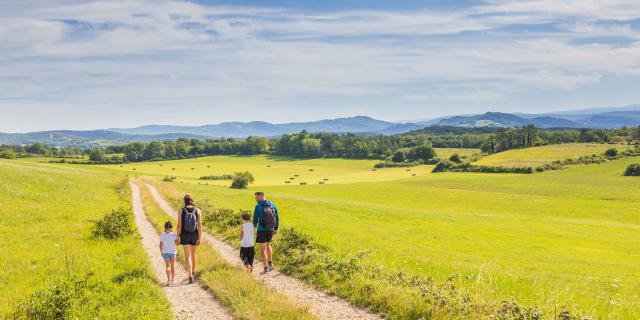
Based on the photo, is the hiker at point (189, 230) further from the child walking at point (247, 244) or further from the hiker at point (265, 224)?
the hiker at point (265, 224)

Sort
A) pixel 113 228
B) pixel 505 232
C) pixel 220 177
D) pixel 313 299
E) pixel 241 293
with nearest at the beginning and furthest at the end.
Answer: pixel 241 293 < pixel 313 299 < pixel 113 228 < pixel 505 232 < pixel 220 177

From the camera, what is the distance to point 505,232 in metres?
45.6

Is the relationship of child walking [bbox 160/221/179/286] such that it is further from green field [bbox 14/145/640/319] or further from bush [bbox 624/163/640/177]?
bush [bbox 624/163/640/177]

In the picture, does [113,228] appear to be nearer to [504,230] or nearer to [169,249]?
[169,249]

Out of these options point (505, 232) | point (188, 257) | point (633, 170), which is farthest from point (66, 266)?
point (633, 170)

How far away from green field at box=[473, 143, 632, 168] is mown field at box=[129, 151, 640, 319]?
26.5m

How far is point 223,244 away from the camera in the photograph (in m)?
23.3

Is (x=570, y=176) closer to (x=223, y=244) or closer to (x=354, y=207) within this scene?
(x=354, y=207)

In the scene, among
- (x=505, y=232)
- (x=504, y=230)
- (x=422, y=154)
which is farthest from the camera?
(x=422, y=154)

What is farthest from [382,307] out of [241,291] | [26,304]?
[26,304]

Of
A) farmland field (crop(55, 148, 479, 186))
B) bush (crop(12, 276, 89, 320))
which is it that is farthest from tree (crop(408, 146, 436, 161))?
bush (crop(12, 276, 89, 320))

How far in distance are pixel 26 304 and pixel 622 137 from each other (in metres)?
222

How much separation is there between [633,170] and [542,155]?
142 ft

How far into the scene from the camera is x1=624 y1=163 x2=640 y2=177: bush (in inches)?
4193
